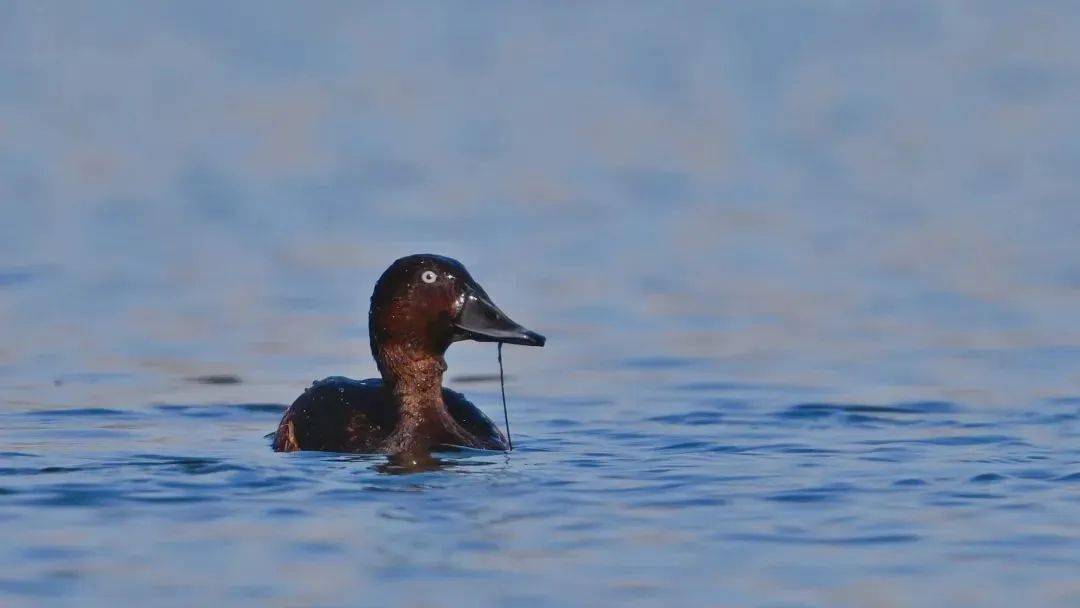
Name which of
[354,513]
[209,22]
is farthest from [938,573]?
[209,22]

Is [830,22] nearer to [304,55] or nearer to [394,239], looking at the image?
[304,55]

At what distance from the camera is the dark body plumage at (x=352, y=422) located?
11594 millimetres

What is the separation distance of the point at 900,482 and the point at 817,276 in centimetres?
746

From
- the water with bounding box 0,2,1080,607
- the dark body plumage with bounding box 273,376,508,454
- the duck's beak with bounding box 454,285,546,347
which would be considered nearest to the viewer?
the water with bounding box 0,2,1080,607

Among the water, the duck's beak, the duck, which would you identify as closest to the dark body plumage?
the duck

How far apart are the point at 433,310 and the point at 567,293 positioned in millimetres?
5642

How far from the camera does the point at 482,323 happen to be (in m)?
12.0

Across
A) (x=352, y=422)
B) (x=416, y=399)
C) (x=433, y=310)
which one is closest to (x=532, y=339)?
(x=433, y=310)

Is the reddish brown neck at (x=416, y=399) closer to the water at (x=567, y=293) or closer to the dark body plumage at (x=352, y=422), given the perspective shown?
the dark body plumage at (x=352, y=422)

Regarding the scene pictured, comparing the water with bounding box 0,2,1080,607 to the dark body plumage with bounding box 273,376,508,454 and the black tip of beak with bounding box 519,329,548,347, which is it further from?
the black tip of beak with bounding box 519,329,548,347

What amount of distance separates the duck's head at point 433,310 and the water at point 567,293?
2.51ft

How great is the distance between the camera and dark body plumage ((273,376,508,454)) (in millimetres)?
11594

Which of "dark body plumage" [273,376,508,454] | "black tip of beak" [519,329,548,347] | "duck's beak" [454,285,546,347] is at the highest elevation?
"duck's beak" [454,285,546,347]

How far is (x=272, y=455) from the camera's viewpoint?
456 inches
